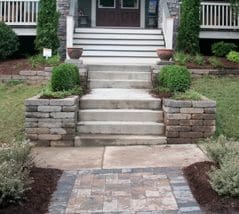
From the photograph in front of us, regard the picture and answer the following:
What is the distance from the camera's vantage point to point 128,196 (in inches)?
189

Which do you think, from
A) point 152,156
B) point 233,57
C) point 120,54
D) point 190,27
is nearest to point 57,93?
point 152,156

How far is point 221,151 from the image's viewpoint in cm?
511

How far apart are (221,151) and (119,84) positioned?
4.70 metres

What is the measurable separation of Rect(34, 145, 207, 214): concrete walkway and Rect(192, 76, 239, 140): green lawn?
3.18 ft

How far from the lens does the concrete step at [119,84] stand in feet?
31.3

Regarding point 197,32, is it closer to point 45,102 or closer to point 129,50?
point 129,50

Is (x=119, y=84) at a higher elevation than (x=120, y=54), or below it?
below

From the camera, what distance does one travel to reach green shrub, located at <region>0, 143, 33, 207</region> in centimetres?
427

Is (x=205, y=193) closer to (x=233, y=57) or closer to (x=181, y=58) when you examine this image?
(x=181, y=58)

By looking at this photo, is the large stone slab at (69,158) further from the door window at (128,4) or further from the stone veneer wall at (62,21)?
the door window at (128,4)

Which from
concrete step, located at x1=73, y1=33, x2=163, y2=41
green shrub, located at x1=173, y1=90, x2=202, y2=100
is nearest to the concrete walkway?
green shrub, located at x1=173, y1=90, x2=202, y2=100

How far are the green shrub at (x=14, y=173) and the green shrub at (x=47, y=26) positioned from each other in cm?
768

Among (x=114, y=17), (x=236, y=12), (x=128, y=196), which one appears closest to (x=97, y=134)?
(x=128, y=196)

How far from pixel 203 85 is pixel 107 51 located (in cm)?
372
